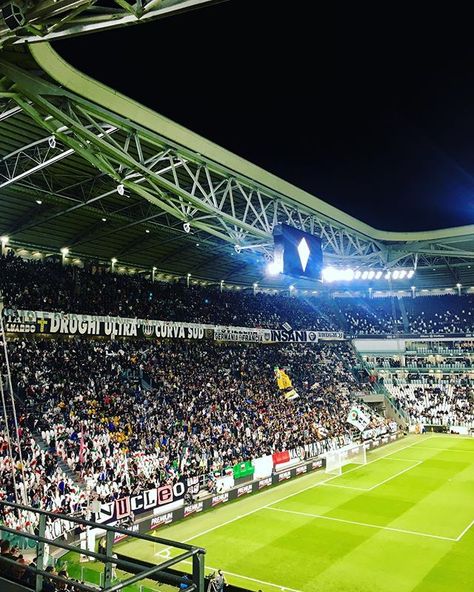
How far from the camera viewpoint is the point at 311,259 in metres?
22.0

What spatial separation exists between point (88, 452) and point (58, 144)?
12.3 m

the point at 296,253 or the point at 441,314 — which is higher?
the point at 296,253

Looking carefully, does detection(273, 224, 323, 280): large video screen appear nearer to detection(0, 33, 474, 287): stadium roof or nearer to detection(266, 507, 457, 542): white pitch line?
detection(0, 33, 474, 287): stadium roof

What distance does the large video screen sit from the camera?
2086 centimetres

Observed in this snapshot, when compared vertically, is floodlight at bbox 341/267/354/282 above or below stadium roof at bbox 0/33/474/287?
below

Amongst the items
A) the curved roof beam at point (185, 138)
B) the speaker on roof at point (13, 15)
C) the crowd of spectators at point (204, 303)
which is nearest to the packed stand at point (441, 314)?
the crowd of spectators at point (204, 303)

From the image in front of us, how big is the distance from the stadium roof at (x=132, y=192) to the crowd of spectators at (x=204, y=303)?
1.63 m

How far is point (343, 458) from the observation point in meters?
30.2

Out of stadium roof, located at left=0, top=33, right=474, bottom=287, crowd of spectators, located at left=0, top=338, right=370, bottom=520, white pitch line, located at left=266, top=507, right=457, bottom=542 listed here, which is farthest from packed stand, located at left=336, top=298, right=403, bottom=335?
white pitch line, located at left=266, top=507, right=457, bottom=542

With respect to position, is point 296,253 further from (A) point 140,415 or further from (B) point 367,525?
(A) point 140,415

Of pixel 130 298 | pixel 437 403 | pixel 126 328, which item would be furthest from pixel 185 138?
pixel 437 403

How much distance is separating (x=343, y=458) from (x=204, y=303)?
15.7 m

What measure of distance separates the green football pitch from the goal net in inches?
27.2

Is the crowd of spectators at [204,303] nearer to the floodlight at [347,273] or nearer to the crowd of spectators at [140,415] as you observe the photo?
the crowd of spectators at [140,415]
